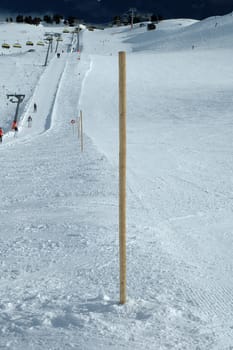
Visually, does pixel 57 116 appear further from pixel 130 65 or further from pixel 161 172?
pixel 130 65

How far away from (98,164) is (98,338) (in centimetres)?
940

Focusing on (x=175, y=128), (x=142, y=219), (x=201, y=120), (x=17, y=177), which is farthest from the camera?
(x=201, y=120)

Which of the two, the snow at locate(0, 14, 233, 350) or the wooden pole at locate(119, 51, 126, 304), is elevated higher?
the wooden pole at locate(119, 51, 126, 304)

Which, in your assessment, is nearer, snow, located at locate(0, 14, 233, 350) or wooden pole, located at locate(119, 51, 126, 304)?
wooden pole, located at locate(119, 51, 126, 304)

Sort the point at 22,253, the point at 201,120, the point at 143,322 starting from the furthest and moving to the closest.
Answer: the point at 201,120, the point at 22,253, the point at 143,322

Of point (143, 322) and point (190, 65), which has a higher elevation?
point (190, 65)

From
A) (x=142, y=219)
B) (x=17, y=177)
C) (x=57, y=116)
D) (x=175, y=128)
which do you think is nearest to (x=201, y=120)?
(x=175, y=128)

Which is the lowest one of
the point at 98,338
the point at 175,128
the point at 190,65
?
the point at 98,338

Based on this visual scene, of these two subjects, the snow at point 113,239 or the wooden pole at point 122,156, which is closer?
the wooden pole at point 122,156

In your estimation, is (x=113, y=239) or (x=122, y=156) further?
(x=113, y=239)

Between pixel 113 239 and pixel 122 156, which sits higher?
pixel 122 156

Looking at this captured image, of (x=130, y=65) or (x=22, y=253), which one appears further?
(x=130, y=65)

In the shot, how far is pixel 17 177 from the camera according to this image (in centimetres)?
1270

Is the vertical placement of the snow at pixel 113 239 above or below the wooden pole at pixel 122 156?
below
